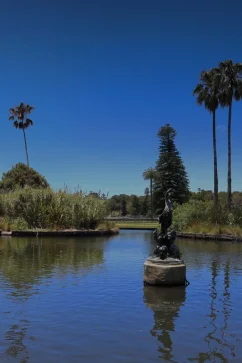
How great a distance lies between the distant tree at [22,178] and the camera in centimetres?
5506

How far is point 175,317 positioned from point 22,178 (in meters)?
50.3

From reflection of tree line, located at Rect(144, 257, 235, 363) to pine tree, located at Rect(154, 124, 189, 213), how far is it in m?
44.8

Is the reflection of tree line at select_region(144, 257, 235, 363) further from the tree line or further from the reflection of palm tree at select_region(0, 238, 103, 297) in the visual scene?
the tree line

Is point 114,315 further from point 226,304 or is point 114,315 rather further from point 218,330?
point 226,304


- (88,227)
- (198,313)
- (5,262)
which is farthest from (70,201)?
(198,313)

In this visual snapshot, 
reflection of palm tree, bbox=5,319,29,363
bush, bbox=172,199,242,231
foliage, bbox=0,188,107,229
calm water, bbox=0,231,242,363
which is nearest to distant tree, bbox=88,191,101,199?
foliage, bbox=0,188,107,229

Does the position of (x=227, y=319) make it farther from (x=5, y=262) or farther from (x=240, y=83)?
(x=240, y=83)

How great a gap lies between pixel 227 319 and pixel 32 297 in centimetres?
424

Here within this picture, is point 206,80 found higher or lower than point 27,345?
higher

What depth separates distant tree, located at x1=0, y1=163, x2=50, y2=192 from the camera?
55.1m

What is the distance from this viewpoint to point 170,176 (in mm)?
57344

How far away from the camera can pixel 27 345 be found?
20.3ft

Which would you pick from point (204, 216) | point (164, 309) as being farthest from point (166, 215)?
point (204, 216)

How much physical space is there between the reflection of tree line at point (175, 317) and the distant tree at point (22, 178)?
45732 millimetres
